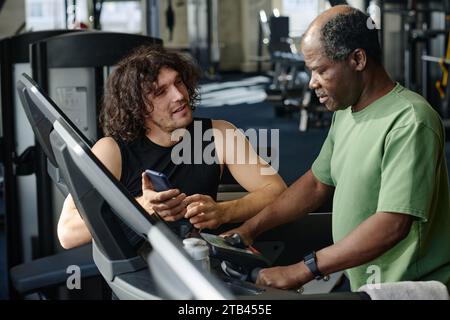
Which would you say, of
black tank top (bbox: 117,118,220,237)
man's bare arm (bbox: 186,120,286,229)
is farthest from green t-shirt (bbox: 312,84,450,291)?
black tank top (bbox: 117,118,220,237)

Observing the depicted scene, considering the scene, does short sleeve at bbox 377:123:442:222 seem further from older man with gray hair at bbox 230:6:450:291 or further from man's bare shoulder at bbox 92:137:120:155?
man's bare shoulder at bbox 92:137:120:155

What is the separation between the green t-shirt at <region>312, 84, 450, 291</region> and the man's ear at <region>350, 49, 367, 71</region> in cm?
9

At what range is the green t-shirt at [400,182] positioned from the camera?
145cm

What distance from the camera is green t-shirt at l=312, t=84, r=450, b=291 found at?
1.45 metres

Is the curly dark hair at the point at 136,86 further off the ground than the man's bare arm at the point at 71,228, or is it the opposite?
the curly dark hair at the point at 136,86

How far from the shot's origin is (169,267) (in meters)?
0.80

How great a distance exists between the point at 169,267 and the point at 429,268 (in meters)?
0.87

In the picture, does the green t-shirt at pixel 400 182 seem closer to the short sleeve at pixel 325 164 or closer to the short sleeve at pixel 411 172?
the short sleeve at pixel 411 172

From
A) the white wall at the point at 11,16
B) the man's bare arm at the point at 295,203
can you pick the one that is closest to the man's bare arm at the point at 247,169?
the man's bare arm at the point at 295,203

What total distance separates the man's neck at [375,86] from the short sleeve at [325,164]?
0.23 metres
